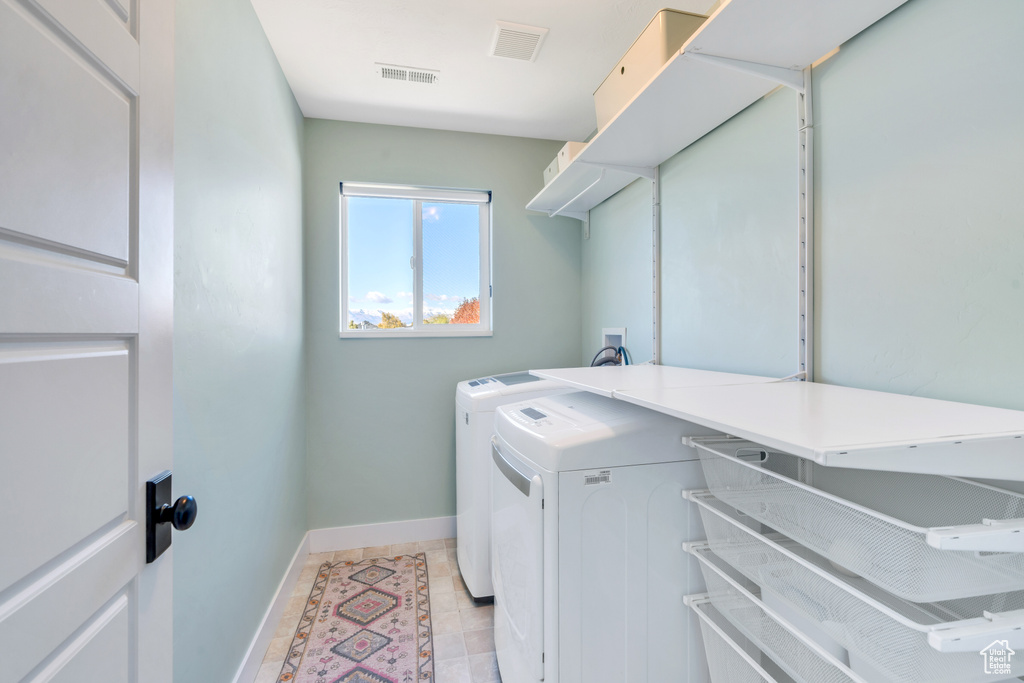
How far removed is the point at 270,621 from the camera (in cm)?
180

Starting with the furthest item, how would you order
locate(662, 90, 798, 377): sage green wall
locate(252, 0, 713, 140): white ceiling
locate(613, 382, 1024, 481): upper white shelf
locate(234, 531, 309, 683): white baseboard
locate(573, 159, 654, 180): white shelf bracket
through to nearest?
locate(573, 159, 654, 180): white shelf bracket < locate(252, 0, 713, 140): white ceiling < locate(234, 531, 309, 683): white baseboard < locate(662, 90, 798, 377): sage green wall < locate(613, 382, 1024, 481): upper white shelf

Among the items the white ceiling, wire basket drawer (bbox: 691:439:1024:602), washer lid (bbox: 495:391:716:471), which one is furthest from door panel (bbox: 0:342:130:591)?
the white ceiling

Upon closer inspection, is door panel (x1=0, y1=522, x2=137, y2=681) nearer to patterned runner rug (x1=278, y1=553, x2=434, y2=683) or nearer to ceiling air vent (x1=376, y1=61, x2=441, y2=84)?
patterned runner rug (x1=278, y1=553, x2=434, y2=683)

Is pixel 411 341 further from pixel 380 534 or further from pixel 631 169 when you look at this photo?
pixel 631 169

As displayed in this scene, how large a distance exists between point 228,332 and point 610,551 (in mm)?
1357

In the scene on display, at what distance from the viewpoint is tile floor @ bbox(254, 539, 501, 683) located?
5.37 ft

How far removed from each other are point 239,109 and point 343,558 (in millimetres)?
2256

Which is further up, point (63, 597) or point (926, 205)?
point (926, 205)


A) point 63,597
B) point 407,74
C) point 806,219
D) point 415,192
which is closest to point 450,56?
point 407,74

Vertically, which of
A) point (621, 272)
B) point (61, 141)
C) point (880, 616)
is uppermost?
point (621, 272)

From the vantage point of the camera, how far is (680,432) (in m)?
1.15

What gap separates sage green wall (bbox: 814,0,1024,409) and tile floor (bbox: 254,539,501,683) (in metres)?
1.59

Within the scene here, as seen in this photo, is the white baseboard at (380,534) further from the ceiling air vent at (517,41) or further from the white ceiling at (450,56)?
the ceiling air vent at (517,41)

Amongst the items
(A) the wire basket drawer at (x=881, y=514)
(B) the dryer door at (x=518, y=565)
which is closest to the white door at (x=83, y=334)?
(B) the dryer door at (x=518, y=565)
